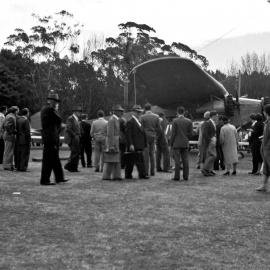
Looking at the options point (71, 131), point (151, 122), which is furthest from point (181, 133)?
point (71, 131)

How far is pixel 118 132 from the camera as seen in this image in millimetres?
11344

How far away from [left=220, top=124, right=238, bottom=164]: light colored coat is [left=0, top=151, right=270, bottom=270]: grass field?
2.95 meters

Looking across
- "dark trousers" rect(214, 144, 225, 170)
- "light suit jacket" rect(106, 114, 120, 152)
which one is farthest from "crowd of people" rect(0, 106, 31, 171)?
"dark trousers" rect(214, 144, 225, 170)

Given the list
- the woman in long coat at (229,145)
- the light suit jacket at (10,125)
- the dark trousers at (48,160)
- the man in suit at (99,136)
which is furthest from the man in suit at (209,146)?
the light suit jacket at (10,125)

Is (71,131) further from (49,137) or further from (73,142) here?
(49,137)

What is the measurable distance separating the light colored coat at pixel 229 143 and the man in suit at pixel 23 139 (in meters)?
5.02

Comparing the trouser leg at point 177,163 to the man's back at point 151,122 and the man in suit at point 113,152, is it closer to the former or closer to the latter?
the man in suit at point 113,152

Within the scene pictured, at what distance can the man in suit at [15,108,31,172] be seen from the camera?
13164 mm

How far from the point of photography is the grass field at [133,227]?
4621 mm

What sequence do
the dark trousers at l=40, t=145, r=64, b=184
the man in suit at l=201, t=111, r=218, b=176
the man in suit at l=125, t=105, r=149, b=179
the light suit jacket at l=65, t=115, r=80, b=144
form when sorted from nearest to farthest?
the dark trousers at l=40, t=145, r=64, b=184 → the man in suit at l=125, t=105, r=149, b=179 → the man in suit at l=201, t=111, r=218, b=176 → the light suit jacket at l=65, t=115, r=80, b=144

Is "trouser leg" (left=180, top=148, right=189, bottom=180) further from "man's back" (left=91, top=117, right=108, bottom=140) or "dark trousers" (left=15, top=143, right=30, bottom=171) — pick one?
"dark trousers" (left=15, top=143, right=30, bottom=171)

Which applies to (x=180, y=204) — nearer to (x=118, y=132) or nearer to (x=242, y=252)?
(x=242, y=252)

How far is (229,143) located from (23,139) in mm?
5302

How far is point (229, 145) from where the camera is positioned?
42.9ft
